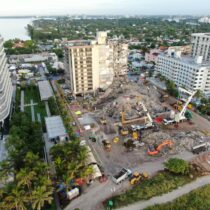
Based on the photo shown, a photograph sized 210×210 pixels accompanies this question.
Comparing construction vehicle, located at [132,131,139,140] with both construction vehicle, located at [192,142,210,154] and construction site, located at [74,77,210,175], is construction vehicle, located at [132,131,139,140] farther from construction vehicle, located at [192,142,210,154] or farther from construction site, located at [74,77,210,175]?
construction vehicle, located at [192,142,210,154]

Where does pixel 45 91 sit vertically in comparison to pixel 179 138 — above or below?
above

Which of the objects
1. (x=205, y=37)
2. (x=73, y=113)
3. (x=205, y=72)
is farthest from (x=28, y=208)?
(x=205, y=37)

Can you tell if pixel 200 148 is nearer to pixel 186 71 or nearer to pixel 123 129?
pixel 123 129

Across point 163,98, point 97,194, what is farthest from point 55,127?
point 163,98

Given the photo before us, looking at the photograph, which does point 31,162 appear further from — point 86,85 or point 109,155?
point 86,85

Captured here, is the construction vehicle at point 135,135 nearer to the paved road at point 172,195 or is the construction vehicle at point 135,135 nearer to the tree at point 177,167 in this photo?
the tree at point 177,167

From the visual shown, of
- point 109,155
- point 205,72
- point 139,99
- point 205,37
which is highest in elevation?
point 205,37

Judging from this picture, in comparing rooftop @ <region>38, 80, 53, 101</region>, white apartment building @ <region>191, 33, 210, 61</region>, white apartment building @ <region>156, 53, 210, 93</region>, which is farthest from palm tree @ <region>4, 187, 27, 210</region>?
white apartment building @ <region>191, 33, 210, 61</region>
